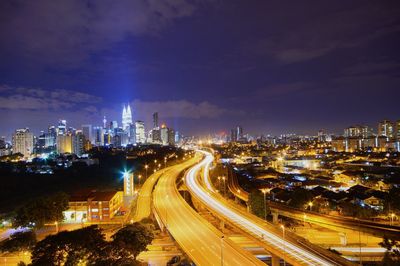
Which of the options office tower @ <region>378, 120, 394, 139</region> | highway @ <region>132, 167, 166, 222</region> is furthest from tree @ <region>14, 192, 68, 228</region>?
office tower @ <region>378, 120, 394, 139</region>

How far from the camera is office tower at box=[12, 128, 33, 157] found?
9869 centimetres

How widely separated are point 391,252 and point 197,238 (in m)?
9.68

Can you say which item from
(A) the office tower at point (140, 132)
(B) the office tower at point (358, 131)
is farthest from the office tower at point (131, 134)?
(B) the office tower at point (358, 131)

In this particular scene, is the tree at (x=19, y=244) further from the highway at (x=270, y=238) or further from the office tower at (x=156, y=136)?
the office tower at (x=156, y=136)

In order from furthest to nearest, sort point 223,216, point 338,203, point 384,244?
1. point 338,203
2. point 223,216
3. point 384,244

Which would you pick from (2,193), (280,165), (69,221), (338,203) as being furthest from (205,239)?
(280,165)

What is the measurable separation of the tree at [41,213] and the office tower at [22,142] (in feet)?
271

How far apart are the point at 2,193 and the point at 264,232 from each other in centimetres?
3717

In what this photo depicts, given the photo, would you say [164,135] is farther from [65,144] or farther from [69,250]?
[69,250]

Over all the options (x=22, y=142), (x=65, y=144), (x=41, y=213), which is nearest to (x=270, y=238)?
(x=41, y=213)

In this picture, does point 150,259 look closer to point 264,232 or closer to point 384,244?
point 264,232

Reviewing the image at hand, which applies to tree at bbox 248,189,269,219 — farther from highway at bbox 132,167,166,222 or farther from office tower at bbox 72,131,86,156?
office tower at bbox 72,131,86,156

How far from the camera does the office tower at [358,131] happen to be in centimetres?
15074

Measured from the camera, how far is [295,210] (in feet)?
76.7
